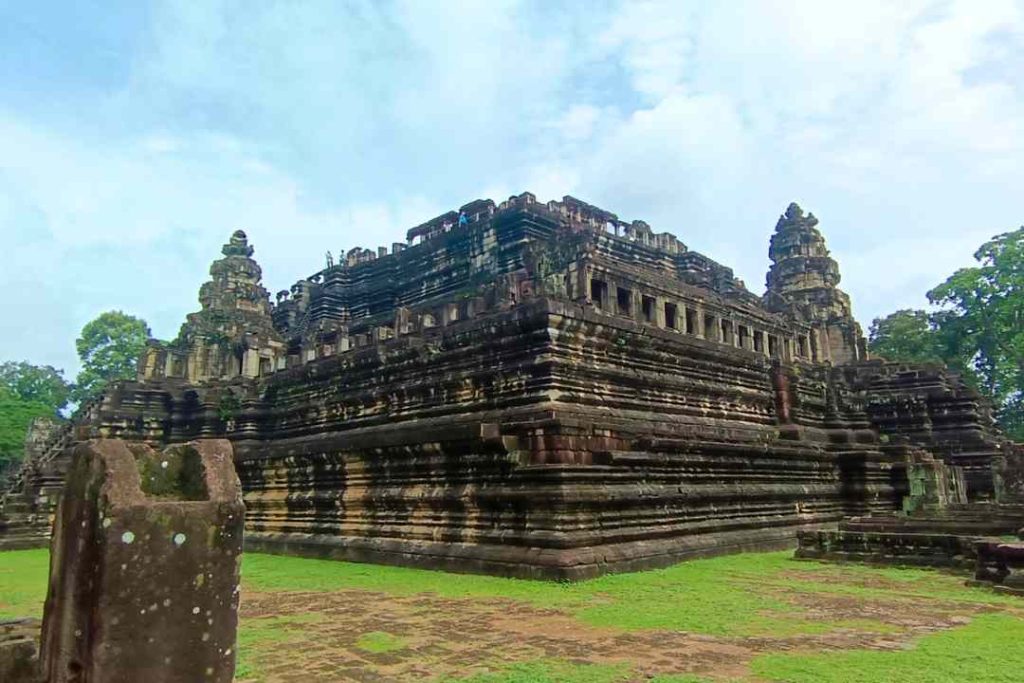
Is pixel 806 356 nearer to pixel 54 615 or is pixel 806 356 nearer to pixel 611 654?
pixel 611 654

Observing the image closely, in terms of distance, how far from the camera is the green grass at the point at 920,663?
201 inches

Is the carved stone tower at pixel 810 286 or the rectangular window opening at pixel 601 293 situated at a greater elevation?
the carved stone tower at pixel 810 286

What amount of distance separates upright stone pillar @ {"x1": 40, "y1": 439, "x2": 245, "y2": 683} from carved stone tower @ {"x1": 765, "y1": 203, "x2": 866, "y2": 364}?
33352 mm

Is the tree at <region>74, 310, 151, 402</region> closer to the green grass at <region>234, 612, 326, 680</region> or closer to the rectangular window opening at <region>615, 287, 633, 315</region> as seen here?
the rectangular window opening at <region>615, 287, 633, 315</region>

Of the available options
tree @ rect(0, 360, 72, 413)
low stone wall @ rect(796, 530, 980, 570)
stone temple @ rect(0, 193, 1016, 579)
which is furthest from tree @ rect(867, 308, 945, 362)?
tree @ rect(0, 360, 72, 413)

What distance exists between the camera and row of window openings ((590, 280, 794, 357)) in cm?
1953

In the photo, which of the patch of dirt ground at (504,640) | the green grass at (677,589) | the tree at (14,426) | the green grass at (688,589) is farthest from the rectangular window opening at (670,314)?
the tree at (14,426)

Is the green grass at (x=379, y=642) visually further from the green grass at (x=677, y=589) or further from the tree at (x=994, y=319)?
the tree at (x=994, y=319)

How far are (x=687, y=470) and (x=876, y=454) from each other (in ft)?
25.2

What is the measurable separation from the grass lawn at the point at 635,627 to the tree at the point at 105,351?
2149 inches

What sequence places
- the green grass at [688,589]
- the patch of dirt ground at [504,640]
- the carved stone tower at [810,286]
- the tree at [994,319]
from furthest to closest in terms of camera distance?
the tree at [994,319] → the carved stone tower at [810,286] → the green grass at [688,589] → the patch of dirt ground at [504,640]

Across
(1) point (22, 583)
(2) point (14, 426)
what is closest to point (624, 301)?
(1) point (22, 583)

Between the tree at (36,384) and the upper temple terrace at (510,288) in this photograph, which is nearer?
the upper temple terrace at (510,288)

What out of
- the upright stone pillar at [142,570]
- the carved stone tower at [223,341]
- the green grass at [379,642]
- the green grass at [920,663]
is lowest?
the green grass at [920,663]
